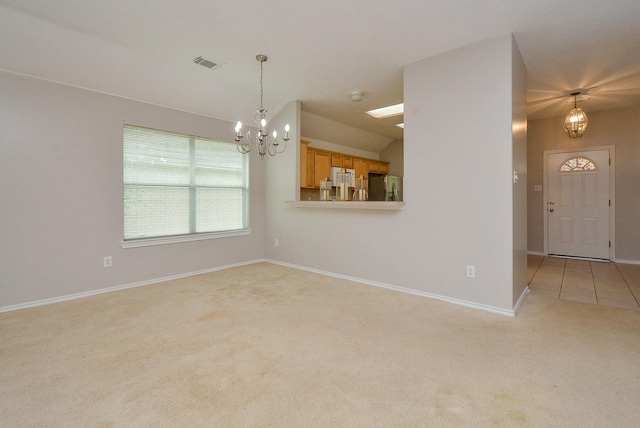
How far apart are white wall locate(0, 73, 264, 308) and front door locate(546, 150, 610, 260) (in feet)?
22.1

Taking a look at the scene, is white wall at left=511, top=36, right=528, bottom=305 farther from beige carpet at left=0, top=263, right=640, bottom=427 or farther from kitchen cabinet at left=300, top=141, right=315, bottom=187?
kitchen cabinet at left=300, top=141, right=315, bottom=187

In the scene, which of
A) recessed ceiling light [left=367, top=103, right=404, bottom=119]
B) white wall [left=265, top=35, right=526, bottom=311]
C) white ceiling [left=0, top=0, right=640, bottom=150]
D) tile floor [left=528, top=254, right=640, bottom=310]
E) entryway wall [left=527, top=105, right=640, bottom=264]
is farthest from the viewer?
recessed ceiling light [left=367, top=103, right=404, bottom=119]

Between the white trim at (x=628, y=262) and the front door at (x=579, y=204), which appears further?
the front door at (x=579, y=204)

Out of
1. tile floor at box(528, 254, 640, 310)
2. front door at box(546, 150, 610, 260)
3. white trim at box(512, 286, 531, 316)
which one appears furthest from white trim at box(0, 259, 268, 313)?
front door at box(546, 150, 610, 260)

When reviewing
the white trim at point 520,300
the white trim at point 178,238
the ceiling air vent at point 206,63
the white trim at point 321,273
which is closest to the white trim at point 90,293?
the white trim at point 321,273

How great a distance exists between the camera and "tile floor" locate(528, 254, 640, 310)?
3287 mm

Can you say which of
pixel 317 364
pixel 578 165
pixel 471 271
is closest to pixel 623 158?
pixel 578 165

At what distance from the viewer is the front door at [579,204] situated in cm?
524

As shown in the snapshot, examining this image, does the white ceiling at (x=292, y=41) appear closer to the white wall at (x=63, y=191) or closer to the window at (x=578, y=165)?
the white wall at (x=63, y=191)

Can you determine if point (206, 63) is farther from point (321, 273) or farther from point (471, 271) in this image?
point (471, 271)

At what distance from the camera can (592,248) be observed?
17.5 feet

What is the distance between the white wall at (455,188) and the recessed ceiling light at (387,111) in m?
1.71

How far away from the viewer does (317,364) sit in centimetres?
198

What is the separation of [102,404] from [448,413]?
5.95ft
